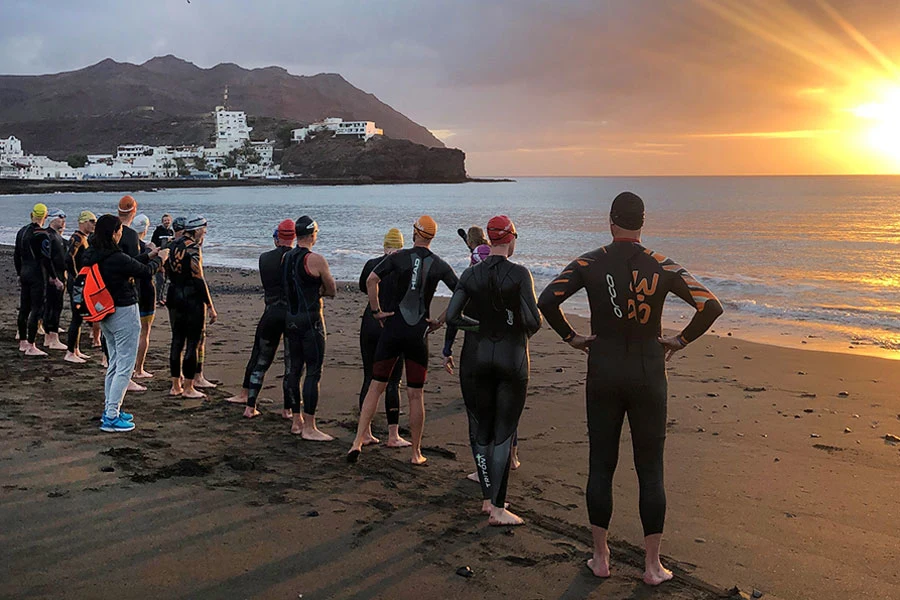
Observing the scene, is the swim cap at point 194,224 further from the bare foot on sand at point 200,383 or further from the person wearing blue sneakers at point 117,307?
the bare foot on sand at point 200,383

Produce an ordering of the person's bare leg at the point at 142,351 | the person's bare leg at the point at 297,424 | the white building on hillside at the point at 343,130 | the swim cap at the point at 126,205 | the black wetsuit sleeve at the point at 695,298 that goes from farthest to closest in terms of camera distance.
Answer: the white building on hillside at the point at 343,130 → the person's bare leg at the point at 142,351 → the swim cap at the point at 126,205 → the person's bare leg at the point at 297,424 → the black wetsuit sleeve at the point at 695,298

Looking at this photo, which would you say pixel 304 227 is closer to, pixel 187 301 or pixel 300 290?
pixel 300 290

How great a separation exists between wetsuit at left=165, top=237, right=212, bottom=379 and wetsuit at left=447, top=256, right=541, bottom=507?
367 centimetres

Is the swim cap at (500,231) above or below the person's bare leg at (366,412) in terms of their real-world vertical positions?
above

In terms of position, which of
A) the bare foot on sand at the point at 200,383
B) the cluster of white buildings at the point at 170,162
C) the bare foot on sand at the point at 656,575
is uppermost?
the cluster of white buildings at the point at 170,162

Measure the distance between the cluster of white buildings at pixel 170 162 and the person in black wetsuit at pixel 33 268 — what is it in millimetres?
133281

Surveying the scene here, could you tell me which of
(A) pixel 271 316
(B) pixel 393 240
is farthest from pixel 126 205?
(B) pixel 393 240

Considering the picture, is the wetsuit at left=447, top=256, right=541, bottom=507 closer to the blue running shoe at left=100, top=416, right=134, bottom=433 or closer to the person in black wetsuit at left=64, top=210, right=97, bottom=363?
the blue running shoe at left=100, top=416, right=134, bottom=433

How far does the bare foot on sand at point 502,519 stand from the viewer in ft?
15.4

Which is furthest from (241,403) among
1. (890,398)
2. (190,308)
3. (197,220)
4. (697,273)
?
(697,273)

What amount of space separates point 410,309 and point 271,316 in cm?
192

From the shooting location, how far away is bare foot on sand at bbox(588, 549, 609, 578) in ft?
13.3

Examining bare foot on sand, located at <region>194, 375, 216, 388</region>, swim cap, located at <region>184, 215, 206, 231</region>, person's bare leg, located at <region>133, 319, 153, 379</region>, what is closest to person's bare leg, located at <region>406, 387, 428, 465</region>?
swim cap, located at <region>184, 215, 206, 231</region>

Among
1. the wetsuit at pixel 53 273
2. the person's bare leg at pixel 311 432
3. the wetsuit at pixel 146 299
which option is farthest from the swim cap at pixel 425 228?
the wetsuit at pixel 53 273
